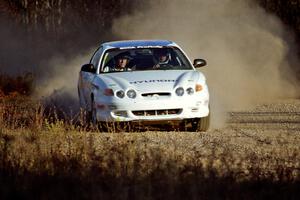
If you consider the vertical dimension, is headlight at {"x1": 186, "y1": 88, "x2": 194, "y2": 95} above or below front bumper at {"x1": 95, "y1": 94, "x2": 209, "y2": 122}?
above

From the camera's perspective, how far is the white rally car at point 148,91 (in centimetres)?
1611

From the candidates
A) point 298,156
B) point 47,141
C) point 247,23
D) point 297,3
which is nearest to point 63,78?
point 247,23

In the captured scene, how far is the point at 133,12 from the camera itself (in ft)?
113

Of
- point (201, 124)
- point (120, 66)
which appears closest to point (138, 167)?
point (201, 124)

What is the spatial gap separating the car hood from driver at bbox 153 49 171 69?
1.69 ft

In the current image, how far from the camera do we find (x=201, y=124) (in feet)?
54.5

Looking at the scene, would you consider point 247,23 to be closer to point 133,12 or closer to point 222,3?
point 222,3

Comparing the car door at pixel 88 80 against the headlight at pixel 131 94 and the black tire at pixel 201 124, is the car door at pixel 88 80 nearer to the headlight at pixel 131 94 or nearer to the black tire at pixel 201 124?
the headlight at pixel 131 94

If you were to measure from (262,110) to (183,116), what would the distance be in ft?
18.7

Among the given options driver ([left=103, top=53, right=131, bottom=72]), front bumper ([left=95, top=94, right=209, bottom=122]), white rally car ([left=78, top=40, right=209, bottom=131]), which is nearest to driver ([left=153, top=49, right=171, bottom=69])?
white rally car ([left=78, top=40, right=209, bottom=131])

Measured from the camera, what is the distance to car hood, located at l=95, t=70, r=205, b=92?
16250 mm

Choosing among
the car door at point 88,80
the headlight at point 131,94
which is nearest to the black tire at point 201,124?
the headlight at point 131,94

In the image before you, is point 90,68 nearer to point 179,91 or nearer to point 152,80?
point 152,80

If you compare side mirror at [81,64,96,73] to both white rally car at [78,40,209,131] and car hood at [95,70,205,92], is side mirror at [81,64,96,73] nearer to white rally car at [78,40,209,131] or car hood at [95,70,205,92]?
white rally car at [78,40,209,131]
